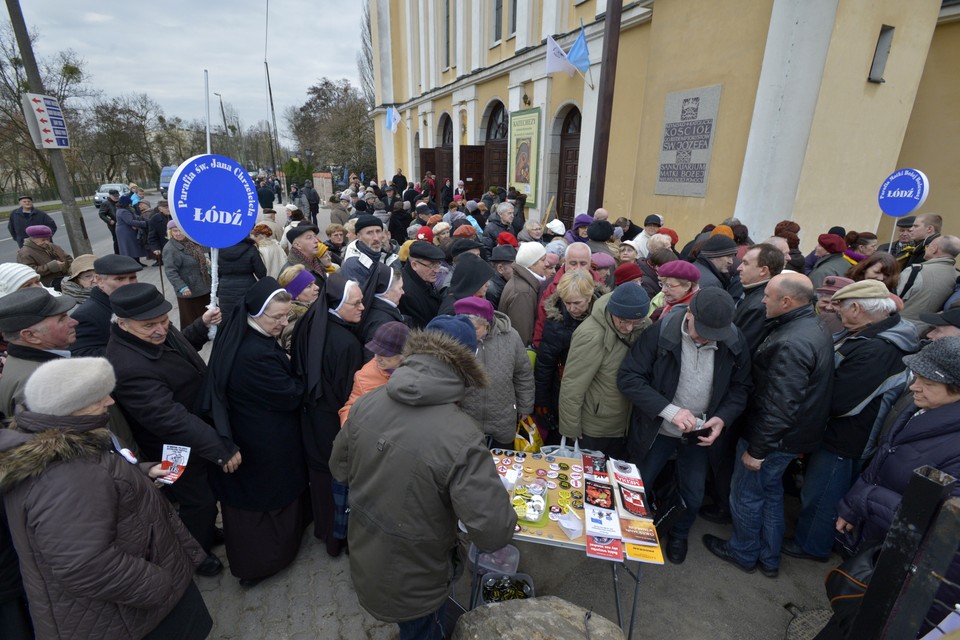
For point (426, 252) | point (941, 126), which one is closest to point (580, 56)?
point (941, 126)

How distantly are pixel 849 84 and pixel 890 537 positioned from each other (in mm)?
7346

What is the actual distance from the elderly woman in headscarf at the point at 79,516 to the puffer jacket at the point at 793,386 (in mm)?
3287

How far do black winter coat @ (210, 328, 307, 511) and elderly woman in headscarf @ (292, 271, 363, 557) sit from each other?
88 mm

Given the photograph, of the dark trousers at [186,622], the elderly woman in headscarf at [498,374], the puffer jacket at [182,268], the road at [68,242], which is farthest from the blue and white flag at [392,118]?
the dark trousers at [186,622]

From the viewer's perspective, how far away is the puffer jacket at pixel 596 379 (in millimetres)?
3012

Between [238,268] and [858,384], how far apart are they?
5.91 m

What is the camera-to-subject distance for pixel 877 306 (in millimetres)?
2682

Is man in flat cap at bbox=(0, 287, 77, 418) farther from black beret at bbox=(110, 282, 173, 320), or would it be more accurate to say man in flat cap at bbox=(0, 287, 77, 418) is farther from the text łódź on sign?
the text łódź on sign

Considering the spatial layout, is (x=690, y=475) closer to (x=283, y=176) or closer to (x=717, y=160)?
(x=717, y=160)

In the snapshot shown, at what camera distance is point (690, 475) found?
3.13 meters

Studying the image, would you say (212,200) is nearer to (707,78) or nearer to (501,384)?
(501,384)

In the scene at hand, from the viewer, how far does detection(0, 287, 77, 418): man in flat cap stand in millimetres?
2266

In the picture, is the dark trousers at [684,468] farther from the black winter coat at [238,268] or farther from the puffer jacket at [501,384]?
the black winter coat at [238,268]

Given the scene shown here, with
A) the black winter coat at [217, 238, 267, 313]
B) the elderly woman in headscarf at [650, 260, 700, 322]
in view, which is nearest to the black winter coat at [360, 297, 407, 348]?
the elderly woman in headscarf at [650, 260, 700, 322]
